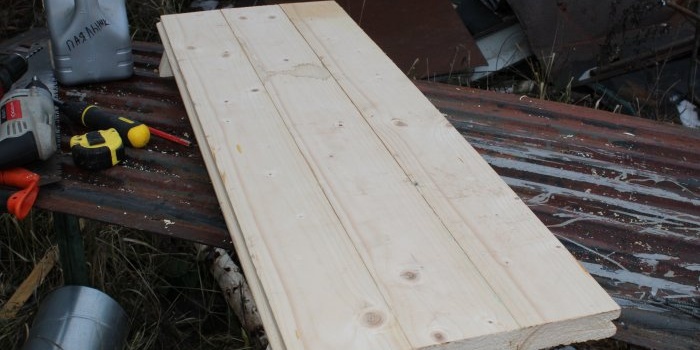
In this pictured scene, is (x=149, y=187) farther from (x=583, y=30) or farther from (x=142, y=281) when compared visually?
(x=583, y=30)

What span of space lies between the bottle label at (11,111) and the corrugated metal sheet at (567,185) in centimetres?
19

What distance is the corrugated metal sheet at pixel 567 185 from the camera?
210cm

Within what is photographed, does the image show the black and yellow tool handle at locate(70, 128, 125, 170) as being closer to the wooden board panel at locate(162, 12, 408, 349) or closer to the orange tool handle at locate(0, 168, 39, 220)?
the orange tool handle at locate(0, 168, 39, 220)

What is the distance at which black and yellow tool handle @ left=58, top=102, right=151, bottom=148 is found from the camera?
2.49m

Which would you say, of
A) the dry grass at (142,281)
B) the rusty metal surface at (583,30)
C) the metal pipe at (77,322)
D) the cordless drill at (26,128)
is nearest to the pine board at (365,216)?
the cordless drill at (26,128)

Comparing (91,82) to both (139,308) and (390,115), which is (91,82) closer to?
(139,308)

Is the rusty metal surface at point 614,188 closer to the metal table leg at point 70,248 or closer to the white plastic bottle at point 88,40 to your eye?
the white plastic bottle at point 88,40

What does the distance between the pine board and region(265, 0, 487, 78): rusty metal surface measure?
1.34 metres

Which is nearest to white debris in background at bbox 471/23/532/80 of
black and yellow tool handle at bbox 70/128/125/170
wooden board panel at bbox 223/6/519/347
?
wooden board panel at bbox 223/6/519/347

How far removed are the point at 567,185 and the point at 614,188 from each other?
0.15 m

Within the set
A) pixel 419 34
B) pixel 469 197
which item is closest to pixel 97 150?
pixel 469 197

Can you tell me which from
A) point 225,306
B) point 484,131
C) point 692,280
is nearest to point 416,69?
point 484,131

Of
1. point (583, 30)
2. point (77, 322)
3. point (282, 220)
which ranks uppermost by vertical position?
point (282, 220)

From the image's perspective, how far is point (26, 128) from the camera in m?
2.31
